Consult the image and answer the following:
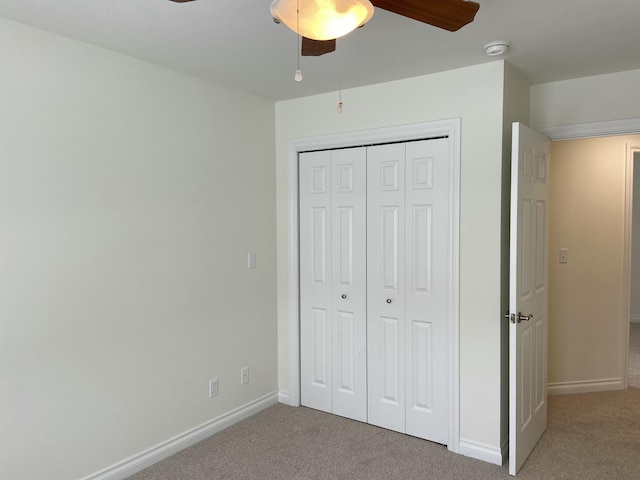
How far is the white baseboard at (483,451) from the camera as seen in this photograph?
2725mm

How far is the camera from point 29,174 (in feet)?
7.15

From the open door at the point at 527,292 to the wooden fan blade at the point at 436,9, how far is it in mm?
1196

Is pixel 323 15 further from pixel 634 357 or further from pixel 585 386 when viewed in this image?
pixel 634 357

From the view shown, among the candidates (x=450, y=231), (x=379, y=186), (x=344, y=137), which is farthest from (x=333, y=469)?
(x=344, y=137)

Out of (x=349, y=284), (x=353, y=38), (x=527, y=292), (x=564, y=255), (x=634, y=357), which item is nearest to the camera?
(x=353, y=38)

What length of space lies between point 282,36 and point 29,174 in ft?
4.47

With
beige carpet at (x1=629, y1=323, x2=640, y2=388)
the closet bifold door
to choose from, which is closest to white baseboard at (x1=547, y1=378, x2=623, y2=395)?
beige carpet at (x1=629, y1=323, x2=640, y2=388)

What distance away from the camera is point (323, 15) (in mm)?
1250

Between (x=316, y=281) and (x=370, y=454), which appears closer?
(x=370, y=454)

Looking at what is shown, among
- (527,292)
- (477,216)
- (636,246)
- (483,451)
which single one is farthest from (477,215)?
(636,246)

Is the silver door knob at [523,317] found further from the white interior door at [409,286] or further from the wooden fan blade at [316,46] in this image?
the wooden fan blade at [316,46]

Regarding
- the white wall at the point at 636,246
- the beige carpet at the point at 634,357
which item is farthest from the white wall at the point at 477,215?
the white wall at the point at 636,246

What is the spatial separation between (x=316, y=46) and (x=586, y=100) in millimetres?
2133

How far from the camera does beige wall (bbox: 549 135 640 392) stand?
12.5 feet
